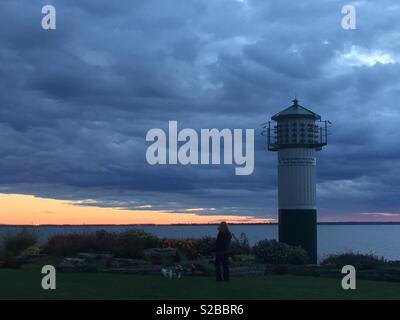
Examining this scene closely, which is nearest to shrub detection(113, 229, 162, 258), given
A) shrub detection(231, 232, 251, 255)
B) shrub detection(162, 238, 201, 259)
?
shrub detection(162, 238, 201, 259)

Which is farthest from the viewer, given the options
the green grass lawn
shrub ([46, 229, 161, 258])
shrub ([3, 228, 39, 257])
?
shrub ([3, 228, 39, 257])

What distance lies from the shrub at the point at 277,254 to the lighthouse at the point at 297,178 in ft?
9.47

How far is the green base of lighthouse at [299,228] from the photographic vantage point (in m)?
27.8

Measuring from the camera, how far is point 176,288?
626 inches

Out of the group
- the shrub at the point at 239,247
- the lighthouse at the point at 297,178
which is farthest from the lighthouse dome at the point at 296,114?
the shrub at the point at 239,247

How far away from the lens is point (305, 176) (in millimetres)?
27922

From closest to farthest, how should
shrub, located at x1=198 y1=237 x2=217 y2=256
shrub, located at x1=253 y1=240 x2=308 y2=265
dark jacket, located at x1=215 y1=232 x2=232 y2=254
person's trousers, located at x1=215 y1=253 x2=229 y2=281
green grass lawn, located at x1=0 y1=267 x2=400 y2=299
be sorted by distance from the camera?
1. green grass lawn, located at x1=0 y1=267 x2=400 y2=299
2. dark jacket, located at x1=215 y1=232 x2=232 y2=254
3. person's trousers, located at x1=215 y1=253 x2=229 y2=281
4. shrub, located at x1=253 y1=240 x2=308 y2=265
5. shrub, located at x1=198 y1=237 x2=217 y2=256

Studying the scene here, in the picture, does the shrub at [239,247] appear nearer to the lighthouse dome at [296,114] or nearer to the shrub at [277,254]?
the shrub at [277,254]

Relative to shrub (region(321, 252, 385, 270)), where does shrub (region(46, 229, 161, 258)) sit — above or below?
above

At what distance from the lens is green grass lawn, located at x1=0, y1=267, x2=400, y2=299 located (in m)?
14.6

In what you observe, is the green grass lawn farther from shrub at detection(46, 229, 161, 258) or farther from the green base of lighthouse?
the green base of lighthouse

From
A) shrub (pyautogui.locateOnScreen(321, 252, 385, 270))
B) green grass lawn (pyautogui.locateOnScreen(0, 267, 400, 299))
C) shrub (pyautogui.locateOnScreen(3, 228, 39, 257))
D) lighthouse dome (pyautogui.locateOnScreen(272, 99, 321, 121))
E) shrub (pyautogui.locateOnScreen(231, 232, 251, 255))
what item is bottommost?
green grass lawn (pyautogui.locateOnScreen(0, 267, 400, 299))

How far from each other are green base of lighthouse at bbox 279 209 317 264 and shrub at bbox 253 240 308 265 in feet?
9.07
